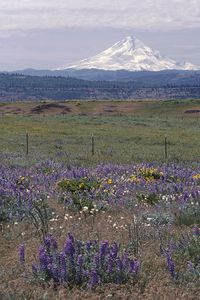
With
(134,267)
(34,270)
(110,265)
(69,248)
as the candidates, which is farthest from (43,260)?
(134,267)

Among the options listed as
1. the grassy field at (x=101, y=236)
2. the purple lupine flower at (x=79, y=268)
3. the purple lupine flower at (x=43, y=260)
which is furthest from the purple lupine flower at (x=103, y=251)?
the purple lupine flower at (x=43, y=260)

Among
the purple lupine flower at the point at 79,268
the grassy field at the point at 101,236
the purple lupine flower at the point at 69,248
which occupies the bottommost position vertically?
the grassy field at the point at 101,236

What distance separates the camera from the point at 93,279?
522 cm

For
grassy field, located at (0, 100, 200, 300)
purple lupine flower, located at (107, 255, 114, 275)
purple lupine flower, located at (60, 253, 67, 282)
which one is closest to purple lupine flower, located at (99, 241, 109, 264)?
grassy field, located at (0, 100, 200, 300)

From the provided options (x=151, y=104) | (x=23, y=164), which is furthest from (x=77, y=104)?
(x=23, y=164)

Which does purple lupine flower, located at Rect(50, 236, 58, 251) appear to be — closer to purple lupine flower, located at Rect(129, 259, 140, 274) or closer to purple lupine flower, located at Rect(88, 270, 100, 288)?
purple lupine flower, located at Rect(88, 270, 100, 288)

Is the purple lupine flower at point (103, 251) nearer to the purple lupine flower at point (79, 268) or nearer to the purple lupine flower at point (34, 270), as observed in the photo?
the purple lupine flower at point (79, 268)

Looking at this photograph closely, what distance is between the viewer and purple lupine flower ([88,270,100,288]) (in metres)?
5.22

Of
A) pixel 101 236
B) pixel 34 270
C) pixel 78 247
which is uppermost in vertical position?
pixel 78 247

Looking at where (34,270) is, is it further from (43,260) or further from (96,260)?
(96,260)

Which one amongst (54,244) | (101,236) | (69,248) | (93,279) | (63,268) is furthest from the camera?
(101,236)

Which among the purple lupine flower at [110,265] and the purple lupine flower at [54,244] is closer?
the purple lupine flower at [110,265]

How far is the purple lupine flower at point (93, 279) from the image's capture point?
5219 mm

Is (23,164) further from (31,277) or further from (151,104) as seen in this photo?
(151,104)
